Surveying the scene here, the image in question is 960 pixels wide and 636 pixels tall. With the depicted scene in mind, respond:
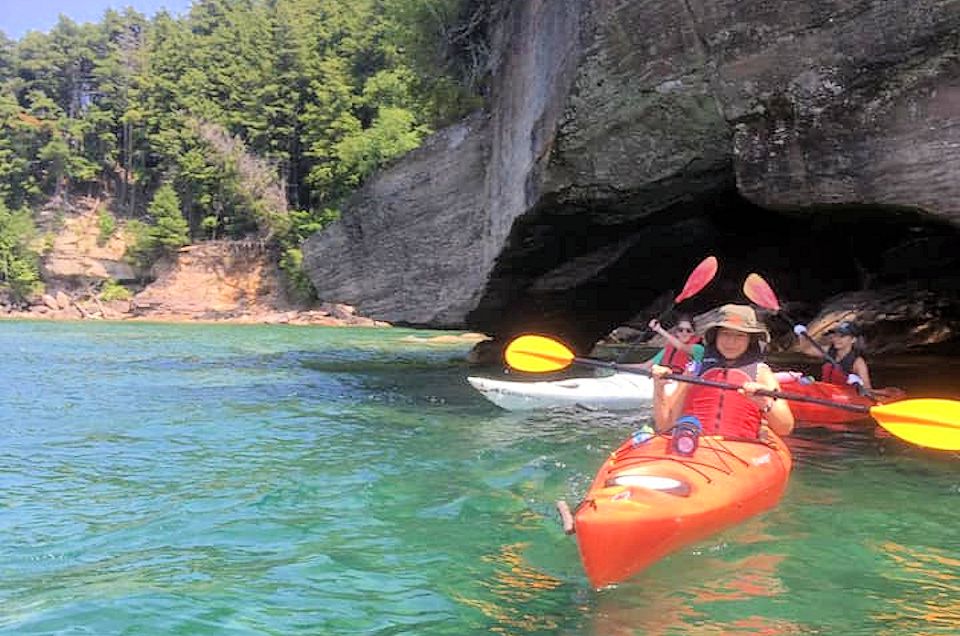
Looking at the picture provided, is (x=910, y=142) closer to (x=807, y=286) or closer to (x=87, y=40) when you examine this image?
(x=807, y=286)

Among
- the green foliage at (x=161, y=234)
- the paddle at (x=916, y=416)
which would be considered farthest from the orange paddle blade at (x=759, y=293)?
the green foliage at (x=161, y=234)

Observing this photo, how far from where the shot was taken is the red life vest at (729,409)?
497 centimetres

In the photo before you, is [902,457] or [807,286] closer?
[902,457]

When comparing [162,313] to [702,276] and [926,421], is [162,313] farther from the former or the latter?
[926,421]

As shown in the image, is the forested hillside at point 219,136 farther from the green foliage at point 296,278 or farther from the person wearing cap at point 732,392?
the person wearing cap at point 732,392

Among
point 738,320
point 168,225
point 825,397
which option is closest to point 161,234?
point 168,225

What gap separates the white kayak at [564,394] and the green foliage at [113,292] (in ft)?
120

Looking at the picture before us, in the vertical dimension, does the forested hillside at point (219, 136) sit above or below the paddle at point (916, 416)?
above

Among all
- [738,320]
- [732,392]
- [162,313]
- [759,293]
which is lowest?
[162,313]

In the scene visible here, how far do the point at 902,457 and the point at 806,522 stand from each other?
2.67 metres

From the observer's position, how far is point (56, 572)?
3936 mm

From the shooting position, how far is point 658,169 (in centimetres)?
786

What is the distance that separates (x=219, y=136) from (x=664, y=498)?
41.6m

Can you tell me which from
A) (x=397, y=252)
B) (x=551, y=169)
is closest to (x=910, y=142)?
(x=551, y=169)
